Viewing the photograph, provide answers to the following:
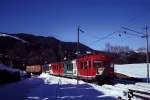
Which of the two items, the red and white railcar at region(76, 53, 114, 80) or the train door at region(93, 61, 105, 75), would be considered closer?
the red and white railcar at region(76, 53, 114, 80)

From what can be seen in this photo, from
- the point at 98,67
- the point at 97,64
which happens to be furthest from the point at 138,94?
the point at 97,64

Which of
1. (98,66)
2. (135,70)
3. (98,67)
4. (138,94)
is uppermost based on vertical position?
(98,66)

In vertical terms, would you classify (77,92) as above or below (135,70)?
below

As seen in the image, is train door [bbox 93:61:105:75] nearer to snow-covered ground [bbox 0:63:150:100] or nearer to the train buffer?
snow-covered ground [bbox 0:63:150:100]

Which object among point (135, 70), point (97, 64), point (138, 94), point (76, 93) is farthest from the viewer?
point (135, 70)

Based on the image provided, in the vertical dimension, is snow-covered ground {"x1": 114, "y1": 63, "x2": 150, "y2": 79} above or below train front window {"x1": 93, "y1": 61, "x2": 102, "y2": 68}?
below

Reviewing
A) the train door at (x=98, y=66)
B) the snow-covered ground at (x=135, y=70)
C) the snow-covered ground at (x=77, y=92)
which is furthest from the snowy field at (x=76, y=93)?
the snow-covered ground at (x=135, y=70)

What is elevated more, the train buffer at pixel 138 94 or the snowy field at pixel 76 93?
the train buffer at pixel 138 94

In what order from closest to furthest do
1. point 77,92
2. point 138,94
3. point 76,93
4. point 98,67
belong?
point 138,94 < point 76,93 < point 77,92 < point 98,67

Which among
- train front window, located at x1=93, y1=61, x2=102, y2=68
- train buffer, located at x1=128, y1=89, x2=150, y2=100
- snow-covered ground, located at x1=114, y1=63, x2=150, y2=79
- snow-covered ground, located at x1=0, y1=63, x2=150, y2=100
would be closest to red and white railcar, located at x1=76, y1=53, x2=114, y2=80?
train front window, located at x1=93, y1=61, x2=102, y2=68

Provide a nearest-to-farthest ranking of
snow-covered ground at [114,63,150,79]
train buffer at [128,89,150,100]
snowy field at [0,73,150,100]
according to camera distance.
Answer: train buffer at [128,89,150,100] < snowy field at [0,73,150,100] < snow-covered ground at [114,63,150,79]

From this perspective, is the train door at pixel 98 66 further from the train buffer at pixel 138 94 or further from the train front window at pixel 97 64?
the train buffer at pixel 138 94

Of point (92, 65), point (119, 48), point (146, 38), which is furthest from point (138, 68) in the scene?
point (119, 48)

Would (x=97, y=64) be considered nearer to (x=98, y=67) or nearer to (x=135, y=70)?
(x=98, y=67)
